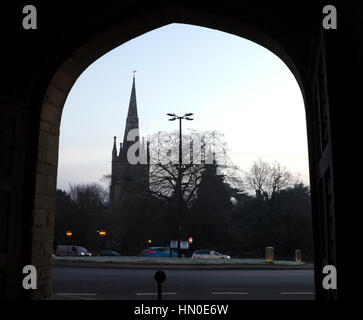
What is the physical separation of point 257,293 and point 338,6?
7.08 meters

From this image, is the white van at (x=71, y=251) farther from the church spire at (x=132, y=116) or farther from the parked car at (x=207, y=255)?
the church spire at (x=132, y=116)

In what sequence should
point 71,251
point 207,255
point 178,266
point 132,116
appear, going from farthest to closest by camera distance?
1. point 132,116
2. point 71,251
3. point 207,255
4. point 178,266

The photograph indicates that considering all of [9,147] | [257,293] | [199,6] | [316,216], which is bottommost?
[257,293]

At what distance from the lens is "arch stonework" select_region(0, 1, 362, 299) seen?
4.81m

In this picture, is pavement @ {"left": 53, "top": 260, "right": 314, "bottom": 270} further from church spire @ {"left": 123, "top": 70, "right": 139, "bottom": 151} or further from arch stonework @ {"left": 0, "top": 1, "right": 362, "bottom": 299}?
church spire @ {"left": 123, "top": 70, "right": 139, "bottom": 151}

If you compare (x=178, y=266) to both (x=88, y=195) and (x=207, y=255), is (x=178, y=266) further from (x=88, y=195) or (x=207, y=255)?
(x=88, y=195)

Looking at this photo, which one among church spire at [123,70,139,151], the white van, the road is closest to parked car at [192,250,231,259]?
the white van

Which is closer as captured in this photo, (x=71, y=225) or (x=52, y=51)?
(x=52, y=51)

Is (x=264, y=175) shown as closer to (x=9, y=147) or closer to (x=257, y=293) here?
(x=257, y=293)

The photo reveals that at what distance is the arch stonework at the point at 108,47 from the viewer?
4.81 m

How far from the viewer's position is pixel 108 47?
6.06 metres

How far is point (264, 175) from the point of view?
37844 mm

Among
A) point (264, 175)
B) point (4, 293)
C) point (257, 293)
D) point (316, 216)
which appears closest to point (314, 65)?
point (316, 216)

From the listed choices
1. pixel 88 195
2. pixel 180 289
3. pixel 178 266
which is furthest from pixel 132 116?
pixel 180 289
